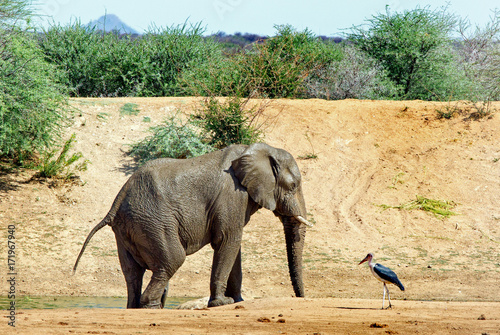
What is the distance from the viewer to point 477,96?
66.1 feet

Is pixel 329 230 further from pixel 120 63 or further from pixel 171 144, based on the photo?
pixel 120 63

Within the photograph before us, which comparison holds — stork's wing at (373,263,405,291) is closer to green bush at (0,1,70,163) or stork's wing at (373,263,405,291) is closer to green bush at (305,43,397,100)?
green bush at (0,1,70,163)

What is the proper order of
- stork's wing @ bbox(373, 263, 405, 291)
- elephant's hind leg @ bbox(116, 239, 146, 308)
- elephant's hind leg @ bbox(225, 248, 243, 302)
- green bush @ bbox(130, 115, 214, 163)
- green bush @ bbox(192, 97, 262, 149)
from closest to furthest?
stork's wing @ bbox(373, 263, 405, 291), elephant's hind leg @ bbox(116, 239, 146, 308), elephant's hind leg @ bbox(225, 248, 243, 302), green bush @ bbox(130, 115, 214, 163), green bush @ bbox(192, 97, 262, 149)

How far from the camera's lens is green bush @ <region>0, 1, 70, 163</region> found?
51.1 feet

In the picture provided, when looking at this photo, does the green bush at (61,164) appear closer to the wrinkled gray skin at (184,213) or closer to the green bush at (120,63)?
the green bush at (120,63)

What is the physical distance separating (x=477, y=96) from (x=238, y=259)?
12732 millimetres

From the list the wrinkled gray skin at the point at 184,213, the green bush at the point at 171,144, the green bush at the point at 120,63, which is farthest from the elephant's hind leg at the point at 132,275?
the green bush at the point at 120,63

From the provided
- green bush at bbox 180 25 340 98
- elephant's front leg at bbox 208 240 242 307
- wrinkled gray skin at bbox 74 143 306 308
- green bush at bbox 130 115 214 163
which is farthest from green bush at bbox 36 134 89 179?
elephant's front leg at bbox 208 240 242 307

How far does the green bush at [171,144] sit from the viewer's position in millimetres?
17250

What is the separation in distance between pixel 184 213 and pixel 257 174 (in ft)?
3.73

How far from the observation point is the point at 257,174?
30.8ft

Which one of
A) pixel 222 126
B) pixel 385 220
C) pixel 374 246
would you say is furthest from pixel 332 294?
pixel 222 126

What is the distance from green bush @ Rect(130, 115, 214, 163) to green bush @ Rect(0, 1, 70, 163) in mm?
2184

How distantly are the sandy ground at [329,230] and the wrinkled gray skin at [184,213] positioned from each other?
0.78 metres
